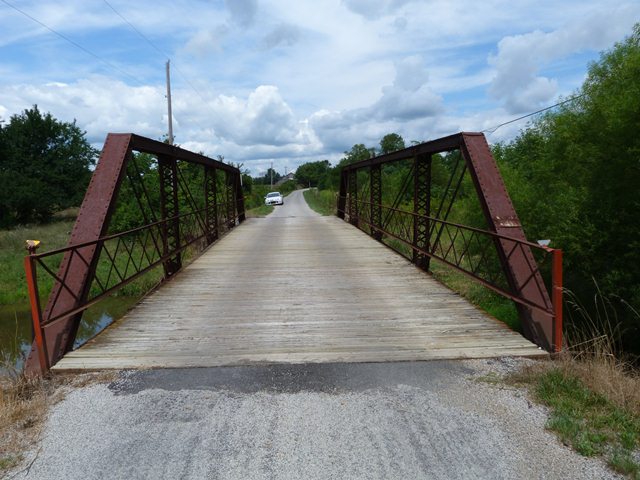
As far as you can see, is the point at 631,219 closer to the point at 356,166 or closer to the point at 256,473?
the point at 256,473

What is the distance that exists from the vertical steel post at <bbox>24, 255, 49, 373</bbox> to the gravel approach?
0.64m

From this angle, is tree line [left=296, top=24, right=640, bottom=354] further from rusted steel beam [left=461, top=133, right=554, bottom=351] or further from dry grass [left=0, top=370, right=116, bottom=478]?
dry grass [left=0, top=370, right=116, bottom=478]

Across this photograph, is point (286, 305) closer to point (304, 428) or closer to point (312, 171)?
point (304, 428)

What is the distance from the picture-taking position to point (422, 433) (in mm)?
3340

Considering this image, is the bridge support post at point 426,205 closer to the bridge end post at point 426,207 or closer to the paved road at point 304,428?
the bridge end post at point 426,207

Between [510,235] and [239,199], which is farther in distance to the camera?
[239,199]

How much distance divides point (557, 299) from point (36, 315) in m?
4.89

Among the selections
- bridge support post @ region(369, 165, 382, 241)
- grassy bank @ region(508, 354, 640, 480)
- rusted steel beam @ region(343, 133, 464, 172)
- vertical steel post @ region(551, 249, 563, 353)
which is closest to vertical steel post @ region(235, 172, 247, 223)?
bridge support post @ region(369, 165, 382, 241)

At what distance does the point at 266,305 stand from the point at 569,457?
15.1 ft

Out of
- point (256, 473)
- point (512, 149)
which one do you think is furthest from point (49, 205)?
point (256, 473)

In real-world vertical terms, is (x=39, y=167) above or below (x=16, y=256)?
above

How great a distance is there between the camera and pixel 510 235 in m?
5.98

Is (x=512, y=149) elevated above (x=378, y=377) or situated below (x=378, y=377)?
above

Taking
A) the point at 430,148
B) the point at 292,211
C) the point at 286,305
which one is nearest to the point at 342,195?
the point at 292,211
